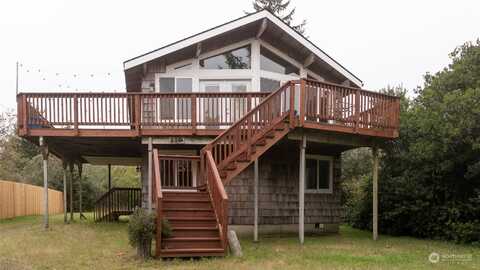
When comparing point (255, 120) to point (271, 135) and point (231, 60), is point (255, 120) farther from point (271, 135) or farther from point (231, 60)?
point (231, 60)

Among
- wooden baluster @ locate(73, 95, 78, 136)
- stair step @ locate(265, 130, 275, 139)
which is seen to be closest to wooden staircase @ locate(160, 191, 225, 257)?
stair step @ locate(265, 130, 275, 139)

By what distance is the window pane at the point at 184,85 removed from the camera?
14.5 metres

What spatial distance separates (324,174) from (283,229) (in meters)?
2.23

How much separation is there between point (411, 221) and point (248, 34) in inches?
292

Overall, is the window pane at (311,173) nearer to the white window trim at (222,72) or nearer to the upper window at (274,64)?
the white window trim at (222,72)

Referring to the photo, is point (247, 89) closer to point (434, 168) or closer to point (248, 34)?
point (248, 34)

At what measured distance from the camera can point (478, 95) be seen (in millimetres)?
11422

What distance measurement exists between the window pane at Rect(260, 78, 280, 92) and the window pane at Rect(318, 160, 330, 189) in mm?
2709

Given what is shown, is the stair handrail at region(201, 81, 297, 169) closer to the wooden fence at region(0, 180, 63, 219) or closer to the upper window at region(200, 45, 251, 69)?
the upper window at region(200, 45, 251, 69)

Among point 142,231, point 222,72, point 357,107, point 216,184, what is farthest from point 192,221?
point 222,72

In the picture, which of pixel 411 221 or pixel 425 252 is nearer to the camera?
pixel 425 252

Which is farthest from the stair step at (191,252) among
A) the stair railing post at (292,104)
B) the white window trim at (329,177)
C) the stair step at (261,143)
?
the white window trim at (329,177)

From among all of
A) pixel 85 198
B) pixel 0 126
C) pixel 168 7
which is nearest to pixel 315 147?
pixel 85 198

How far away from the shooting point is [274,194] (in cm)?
1377
